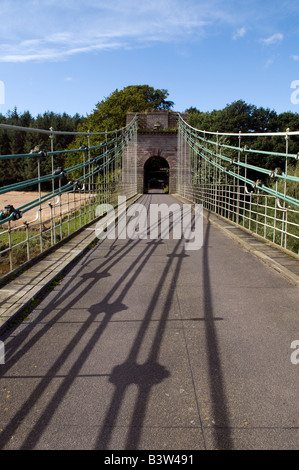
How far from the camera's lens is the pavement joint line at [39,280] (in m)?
3.34

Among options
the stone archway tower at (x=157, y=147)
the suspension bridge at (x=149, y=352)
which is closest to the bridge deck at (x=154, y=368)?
the suspension bridge at (x=149, y=352)

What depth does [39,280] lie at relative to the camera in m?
4.23

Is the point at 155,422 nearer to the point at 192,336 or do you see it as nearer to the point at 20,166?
the point at 192,336

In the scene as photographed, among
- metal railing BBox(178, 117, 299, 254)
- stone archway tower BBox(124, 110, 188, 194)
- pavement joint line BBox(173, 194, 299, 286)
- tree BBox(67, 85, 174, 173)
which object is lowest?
pavement joint line BBox(173, 194, 299, 286)

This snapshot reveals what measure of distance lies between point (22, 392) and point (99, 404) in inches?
16.7

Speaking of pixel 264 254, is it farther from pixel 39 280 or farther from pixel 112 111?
pixel 112 111

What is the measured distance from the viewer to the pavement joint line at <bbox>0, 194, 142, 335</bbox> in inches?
132

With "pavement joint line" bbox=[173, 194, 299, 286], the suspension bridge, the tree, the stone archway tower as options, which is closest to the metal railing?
"pavement joint line" bbox=[173, 194, 299, 286]

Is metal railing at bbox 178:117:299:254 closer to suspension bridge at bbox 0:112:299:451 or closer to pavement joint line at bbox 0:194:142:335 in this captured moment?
suspension bridge at bbox 0:112:299:451

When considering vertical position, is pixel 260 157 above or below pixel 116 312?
above

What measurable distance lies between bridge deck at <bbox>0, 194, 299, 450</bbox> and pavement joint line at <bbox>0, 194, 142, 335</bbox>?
12 centimetres

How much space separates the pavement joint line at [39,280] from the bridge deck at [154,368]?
4.7 inches

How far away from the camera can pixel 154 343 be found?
2861 mm

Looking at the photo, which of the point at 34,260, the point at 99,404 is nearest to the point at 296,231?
the point at 34,260
